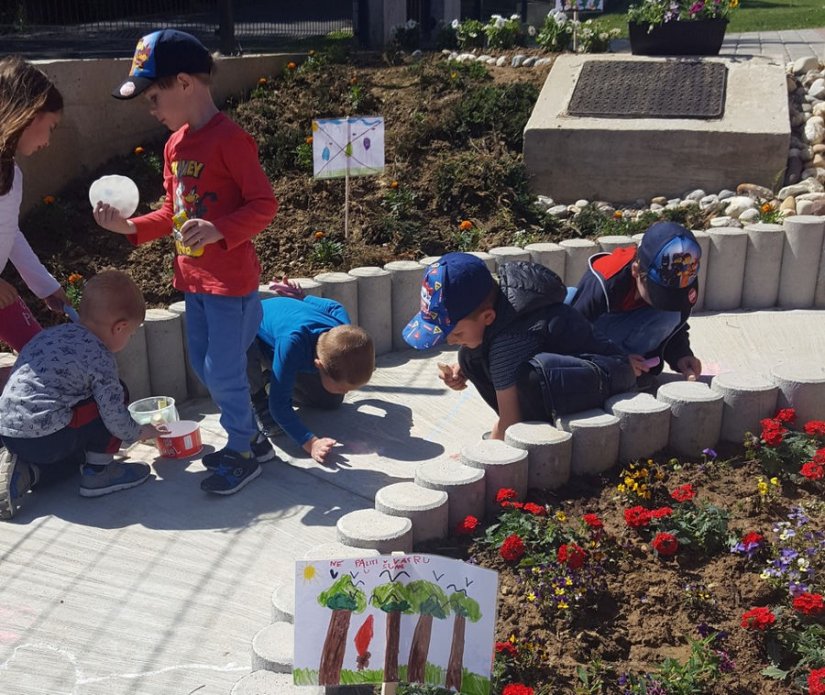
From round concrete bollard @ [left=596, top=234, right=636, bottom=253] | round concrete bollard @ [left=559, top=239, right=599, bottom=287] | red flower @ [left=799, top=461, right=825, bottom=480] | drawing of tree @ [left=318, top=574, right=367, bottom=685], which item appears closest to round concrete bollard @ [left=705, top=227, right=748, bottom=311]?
round concrete bollard @ [left=596, top=234, right=636, bottom=253]

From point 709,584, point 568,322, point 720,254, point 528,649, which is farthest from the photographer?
point 720,254

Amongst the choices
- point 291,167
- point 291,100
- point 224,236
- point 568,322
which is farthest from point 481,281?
point 291,100

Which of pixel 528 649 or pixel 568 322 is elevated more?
pixel 568 322

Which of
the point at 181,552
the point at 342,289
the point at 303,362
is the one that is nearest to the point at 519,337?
the point at 303,362

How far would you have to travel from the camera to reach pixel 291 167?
7.41 meters

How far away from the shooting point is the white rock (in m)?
6.92

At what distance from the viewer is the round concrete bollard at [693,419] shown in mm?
3633

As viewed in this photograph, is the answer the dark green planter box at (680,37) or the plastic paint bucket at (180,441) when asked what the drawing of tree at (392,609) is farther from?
the dark green planter box at (680,37)

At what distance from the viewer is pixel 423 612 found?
89.5 inches

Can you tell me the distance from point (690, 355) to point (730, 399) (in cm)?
82

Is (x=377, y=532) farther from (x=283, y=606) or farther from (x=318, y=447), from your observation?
(x=318, y=447)

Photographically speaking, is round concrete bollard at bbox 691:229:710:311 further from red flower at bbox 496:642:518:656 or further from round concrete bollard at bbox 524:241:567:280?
red flower at bbox 496:642:518:656

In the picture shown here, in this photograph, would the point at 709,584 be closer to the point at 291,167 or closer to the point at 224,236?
the point at 224,236

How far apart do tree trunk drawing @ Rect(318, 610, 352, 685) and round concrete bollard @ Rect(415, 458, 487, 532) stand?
3.10 feet
